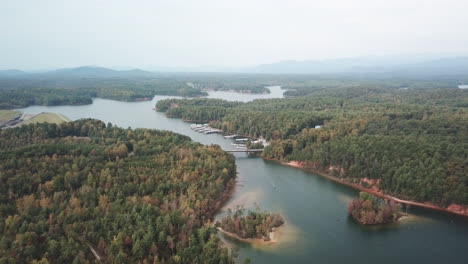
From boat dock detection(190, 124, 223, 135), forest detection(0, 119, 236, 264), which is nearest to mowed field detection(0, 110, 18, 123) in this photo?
boat dock detection(190, 124, 223, 135)

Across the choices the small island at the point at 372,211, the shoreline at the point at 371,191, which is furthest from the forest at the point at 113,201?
the small island at the point at 372,211

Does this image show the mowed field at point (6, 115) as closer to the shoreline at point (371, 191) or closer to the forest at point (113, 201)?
the forest at point (113, 201)

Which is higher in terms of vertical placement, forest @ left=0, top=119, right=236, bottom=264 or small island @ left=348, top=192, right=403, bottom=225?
forest @ left=0, top=119, right=236, bottom=264

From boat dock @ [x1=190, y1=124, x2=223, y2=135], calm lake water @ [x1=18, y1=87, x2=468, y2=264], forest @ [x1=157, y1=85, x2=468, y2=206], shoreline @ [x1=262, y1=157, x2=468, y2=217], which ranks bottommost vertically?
calm lake water @ [x1=18, y1=87, x2=468, y2=264]

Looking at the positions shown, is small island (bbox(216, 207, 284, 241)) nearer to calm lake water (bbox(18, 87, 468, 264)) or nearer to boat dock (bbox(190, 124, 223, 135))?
calm lake water (bbox(18, 87, 468, 264))

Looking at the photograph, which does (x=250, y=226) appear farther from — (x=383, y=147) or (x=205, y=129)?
(x=205, y=129)

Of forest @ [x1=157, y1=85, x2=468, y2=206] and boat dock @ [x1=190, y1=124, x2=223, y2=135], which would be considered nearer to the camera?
forest @ [x1=157, y1=85, x2=468, y2=206]
